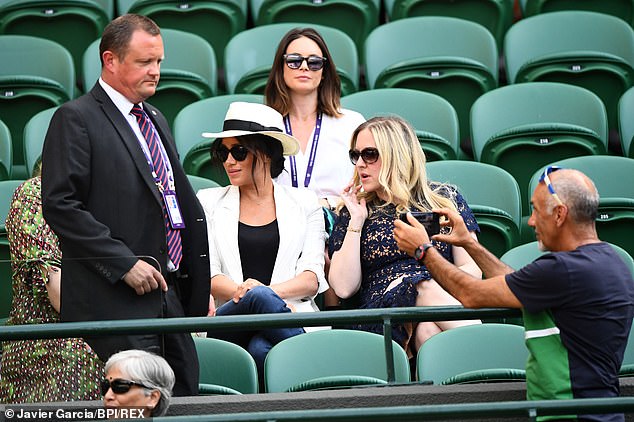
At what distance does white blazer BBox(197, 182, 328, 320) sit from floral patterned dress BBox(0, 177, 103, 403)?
1.02m

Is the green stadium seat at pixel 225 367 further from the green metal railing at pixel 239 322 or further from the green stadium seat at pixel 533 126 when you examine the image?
the green stadium seat at pixel 533 126

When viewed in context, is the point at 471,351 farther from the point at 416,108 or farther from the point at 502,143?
the point at 416,108

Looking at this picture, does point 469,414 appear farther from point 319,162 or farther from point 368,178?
point 319,162

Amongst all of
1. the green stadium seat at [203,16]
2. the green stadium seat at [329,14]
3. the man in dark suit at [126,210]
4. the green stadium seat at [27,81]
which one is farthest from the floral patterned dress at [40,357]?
the green stadium seat at [329,14]

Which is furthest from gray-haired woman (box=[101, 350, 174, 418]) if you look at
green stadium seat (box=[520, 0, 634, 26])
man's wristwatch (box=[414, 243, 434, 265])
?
green stadium seat (box=[520, 0, 634, 26])

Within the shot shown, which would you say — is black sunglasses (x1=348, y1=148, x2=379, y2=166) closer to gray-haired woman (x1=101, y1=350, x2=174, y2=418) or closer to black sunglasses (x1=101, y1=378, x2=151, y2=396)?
gray-haired woman (x1=101, y1=350, x2=174, y2=418)

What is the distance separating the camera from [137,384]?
14.1ft

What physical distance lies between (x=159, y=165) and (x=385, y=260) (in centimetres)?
129

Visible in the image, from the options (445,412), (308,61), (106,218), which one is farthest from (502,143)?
(445,412)

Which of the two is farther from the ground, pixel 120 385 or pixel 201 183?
pixel 201 183

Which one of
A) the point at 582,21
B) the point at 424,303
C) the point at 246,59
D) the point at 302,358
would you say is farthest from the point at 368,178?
the point at 582,21

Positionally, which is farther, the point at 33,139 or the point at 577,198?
the point at 33,139

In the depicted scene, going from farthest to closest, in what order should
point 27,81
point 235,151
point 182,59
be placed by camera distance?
point 182,59 → point 27,81 → point 235,151

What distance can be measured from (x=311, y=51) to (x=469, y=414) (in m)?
3.02
